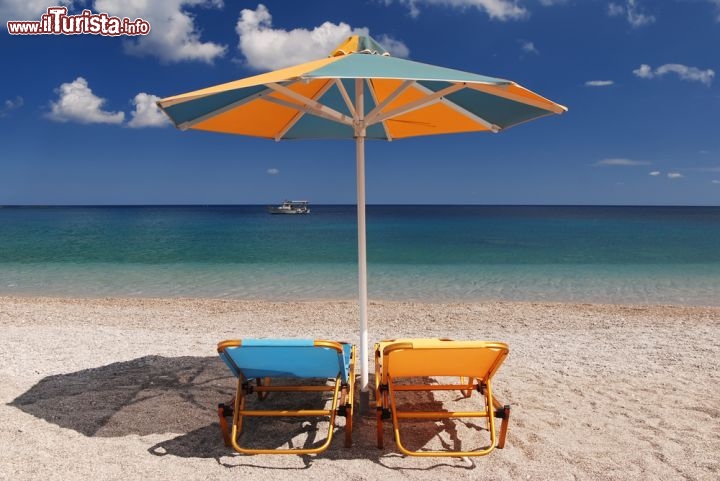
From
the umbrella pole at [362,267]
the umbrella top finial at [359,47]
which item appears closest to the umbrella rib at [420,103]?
the umbrella pole at [362,267]

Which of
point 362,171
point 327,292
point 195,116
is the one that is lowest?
point 327,292

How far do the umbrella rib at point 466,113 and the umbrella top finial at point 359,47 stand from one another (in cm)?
66

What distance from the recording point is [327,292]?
12.0 meters

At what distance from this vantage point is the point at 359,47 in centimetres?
355

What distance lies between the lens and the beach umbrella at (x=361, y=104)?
9.69ft

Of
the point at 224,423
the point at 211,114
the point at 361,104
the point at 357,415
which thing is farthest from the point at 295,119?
the point at 224,423

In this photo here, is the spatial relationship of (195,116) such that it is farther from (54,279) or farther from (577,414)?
(54,279)

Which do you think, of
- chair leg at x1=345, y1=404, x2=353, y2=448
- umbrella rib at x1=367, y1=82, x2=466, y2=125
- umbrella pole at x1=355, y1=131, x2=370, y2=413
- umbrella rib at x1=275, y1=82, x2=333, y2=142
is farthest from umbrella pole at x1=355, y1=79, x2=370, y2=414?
umbrella rib at x1=275, y1=82, x2=333, y2=142

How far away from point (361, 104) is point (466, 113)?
1.09 meters

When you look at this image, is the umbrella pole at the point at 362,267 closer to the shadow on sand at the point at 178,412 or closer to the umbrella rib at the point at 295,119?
the shadow on sand at the point at 178,412

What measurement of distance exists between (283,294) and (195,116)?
7.97 m

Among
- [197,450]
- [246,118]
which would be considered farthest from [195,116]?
[197,450]

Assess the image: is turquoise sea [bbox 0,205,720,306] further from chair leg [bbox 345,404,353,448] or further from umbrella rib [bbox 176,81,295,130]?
chair leg [bbox 345,404,353,448]

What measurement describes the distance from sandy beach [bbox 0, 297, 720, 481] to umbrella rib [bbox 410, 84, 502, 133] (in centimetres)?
218
